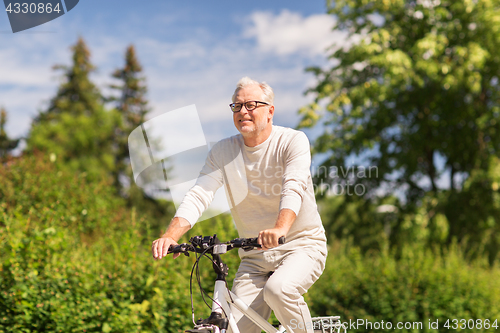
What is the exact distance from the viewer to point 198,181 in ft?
9.31

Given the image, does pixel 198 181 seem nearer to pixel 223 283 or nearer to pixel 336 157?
pixel 223 283

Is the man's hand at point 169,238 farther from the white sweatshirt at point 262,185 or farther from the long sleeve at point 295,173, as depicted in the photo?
the long sleeve at point 295,173

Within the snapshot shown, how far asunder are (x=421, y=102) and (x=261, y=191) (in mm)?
10985

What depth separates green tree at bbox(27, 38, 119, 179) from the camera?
99.2 feet

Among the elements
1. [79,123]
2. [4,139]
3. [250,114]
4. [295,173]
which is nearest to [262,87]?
[250,114]

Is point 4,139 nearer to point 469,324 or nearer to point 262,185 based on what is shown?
point 469,324

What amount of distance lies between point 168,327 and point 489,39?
379 inches

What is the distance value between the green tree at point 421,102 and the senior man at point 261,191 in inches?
315

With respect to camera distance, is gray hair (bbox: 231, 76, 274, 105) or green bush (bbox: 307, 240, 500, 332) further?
green bush (bbox: 307, 240, 500, 332)

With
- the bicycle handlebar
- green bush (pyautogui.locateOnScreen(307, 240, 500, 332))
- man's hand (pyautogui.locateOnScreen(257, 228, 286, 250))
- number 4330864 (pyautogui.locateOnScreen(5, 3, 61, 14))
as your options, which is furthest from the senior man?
green bush (pyautogui.locateOnScreen(307, 240, 500, 332))

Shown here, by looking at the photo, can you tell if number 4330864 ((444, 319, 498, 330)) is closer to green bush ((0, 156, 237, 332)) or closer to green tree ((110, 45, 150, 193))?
green bush ((0, 156, 237, 332))

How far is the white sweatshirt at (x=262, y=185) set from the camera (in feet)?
9.04

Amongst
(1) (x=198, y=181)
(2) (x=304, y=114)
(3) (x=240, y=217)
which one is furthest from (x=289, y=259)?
(2) (x=304, y=114)

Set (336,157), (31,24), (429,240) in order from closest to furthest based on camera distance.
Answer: (31,24) < (429,240) < (336,157)
